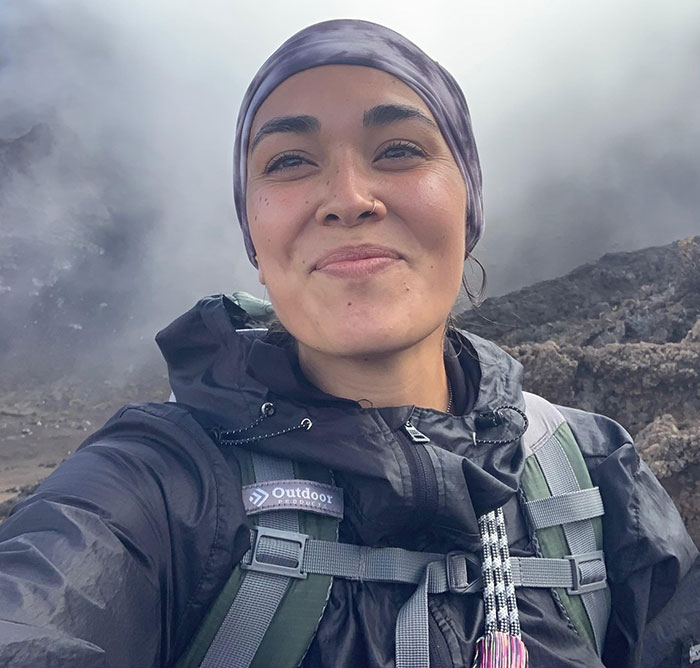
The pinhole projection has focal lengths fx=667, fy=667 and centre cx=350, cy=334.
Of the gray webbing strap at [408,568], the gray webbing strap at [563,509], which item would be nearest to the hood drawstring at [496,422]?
the gray webbing strap at [563,509]

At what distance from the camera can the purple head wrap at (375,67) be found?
1.54 metres

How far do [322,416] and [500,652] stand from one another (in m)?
0.57

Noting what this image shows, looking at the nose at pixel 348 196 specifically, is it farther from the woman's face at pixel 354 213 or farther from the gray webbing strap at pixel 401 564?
the gray webbing strap at pixel 401 564

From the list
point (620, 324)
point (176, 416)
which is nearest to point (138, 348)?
point (620, 324)

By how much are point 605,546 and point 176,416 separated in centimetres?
100

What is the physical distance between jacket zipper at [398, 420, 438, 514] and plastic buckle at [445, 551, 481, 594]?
5.0 inches

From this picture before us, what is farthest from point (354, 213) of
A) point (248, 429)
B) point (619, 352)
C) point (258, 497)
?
point (619, 352)

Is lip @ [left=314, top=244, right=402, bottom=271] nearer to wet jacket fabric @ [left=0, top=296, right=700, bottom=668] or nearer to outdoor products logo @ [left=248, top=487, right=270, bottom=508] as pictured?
wet jacket fabric @ [left=0, top=296, right=700, bottom=668]

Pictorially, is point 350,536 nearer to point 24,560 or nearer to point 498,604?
point 498,604

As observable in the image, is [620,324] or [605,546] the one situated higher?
[620,324]

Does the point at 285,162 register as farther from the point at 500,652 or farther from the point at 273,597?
the point at 500,652

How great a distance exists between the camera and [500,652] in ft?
4.22

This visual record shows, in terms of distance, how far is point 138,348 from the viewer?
14.7m

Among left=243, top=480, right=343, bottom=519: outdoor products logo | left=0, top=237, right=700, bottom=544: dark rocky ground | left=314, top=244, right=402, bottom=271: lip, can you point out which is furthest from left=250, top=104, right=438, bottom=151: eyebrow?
left=0, top=237, right=700, bottom=544: dark rocky ground
